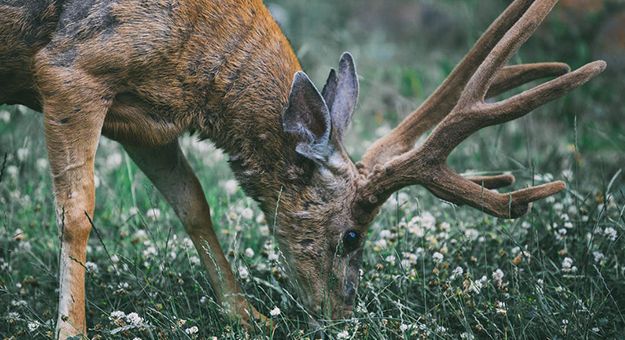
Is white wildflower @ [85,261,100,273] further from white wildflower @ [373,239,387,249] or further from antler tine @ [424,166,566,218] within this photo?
antler tine @ [424,166,566,218]

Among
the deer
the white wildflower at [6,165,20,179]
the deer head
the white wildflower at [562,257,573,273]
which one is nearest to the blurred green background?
the deer head

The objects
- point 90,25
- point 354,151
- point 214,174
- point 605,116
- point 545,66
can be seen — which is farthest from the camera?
point 605,116

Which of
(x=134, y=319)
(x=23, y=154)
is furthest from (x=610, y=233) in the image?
(x=23, y=154)

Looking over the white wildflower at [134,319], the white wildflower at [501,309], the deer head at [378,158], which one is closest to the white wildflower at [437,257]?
the deer head at [378,158]

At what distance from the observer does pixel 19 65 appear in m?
3.32

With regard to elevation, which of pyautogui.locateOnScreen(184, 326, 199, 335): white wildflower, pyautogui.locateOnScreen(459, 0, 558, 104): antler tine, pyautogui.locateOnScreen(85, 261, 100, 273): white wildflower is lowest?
pyautogui.locateOnScreen(85, 261, 100, 273): white wildflower

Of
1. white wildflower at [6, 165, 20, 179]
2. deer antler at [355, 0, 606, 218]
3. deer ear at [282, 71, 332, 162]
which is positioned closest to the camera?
deer antler at [355, 0, 606, 218]

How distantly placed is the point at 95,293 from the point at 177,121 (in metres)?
1.17

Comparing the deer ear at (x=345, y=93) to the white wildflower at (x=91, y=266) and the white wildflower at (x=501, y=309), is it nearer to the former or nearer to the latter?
the white wildflower at (x=501, y=309)

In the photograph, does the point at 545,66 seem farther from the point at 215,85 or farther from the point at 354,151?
the point at 354,151

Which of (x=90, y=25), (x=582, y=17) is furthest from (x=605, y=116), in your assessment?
(x=90, y=25)

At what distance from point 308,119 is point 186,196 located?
3.52ft

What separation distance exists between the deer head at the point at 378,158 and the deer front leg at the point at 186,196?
54 cm

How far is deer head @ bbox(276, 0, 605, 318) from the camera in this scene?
3.10m
